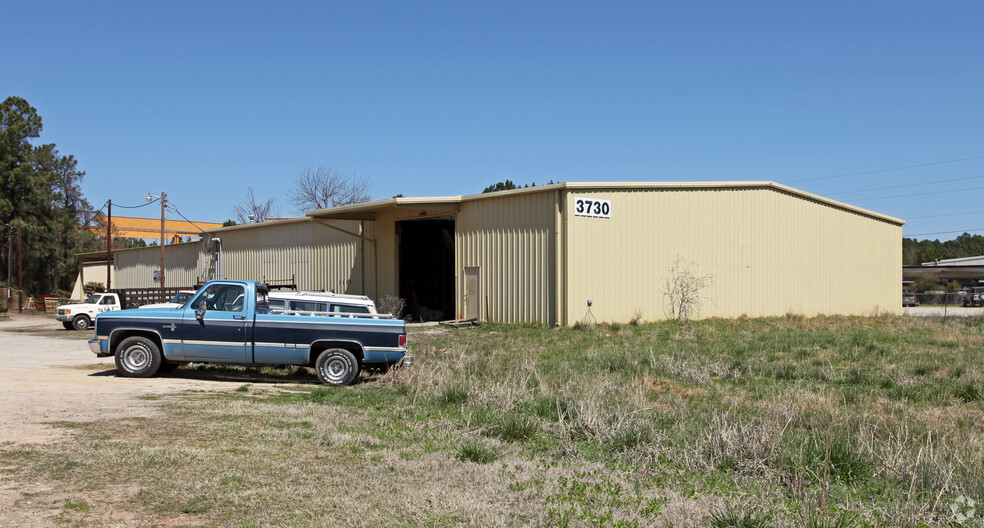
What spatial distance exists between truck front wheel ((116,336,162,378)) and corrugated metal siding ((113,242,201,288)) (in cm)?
3395

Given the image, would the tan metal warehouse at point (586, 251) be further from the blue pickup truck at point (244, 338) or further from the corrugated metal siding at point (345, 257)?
the blue pickup truck at point (244, 338)

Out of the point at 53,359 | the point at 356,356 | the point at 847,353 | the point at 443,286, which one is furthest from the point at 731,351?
the point at 443,286

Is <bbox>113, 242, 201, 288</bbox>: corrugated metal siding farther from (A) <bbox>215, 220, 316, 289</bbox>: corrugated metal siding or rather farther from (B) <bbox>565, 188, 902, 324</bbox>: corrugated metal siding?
(B) <bbox>565, 188, 902, 324</bbox>: corrugated metal siding

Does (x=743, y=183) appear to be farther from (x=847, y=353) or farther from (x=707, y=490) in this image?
(x=707, y=490)

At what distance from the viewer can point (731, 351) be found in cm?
1806

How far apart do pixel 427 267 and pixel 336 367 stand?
2178 cm

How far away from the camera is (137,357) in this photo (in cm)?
1397

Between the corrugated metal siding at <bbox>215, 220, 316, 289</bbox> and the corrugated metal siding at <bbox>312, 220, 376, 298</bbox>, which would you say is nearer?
the corrugated metal siding at <bbox>312, 220, 376, 298</bbox>

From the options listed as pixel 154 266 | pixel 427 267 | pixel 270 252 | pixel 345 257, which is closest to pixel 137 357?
pixel 427 267

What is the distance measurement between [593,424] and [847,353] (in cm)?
1123

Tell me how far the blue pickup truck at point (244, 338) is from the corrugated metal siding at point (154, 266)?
3396cm

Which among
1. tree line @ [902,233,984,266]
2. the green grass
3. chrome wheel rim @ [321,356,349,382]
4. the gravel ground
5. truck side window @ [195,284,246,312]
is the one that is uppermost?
tree line @ [902,233,984,266]

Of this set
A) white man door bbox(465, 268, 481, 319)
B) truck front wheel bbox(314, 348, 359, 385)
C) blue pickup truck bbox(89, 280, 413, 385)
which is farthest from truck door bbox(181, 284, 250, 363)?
white man door bbox(465, 268, 481, 319)

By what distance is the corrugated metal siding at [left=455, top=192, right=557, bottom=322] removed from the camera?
2720 centimetres
